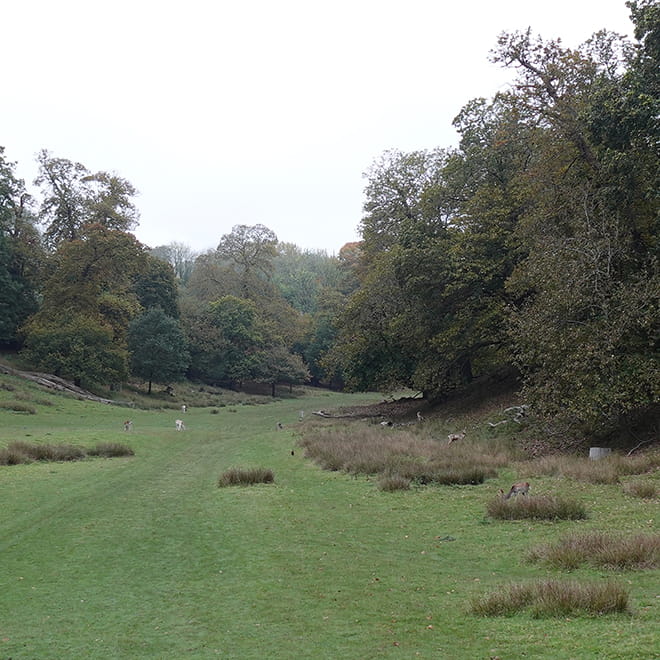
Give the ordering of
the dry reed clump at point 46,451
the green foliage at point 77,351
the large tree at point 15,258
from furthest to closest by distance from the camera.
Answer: the large tree at point 15,258 < the green foliage at point 77,351 < the dry reed clump at point 46,451

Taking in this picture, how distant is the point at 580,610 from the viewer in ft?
19.0

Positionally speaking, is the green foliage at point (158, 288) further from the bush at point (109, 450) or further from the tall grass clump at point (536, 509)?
the tall grass clump at point (536, 509)

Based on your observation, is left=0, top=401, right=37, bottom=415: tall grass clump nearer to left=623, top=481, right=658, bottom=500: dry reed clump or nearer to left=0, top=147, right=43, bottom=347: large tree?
left=0, top=147, right=43, bottom=347: large tree

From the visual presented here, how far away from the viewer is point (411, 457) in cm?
1922

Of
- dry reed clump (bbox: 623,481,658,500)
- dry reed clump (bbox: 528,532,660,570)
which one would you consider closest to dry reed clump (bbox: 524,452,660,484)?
dry reed clump (bbox: 623,481,658,500)

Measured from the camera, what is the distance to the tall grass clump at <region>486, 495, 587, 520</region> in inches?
419

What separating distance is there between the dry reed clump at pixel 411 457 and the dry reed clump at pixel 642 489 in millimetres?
3846

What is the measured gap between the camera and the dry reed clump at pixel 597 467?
544 inches

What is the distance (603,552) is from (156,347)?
5708cm

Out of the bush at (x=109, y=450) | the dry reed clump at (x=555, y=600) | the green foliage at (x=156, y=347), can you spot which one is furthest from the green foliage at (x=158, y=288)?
the dry reed clump at (x=555, y=600)

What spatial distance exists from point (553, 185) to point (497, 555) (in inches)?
688

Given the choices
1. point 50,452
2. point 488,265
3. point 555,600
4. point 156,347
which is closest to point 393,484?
point 555,600

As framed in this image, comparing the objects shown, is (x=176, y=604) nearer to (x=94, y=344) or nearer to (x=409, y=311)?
(x=409, y=311)

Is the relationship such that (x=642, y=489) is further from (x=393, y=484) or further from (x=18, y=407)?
(x=18, y=407)
